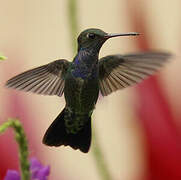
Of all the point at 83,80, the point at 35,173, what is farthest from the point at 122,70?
the point at 35,173

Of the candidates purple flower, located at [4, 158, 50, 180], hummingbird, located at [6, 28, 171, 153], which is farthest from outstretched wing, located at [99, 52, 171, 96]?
purple flower, located at [4, 158, 50, 180]

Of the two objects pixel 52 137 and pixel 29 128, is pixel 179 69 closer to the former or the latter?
pixel 29 128

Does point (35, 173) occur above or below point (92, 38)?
below

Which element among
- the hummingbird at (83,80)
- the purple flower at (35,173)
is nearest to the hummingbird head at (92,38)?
the hummingbird at (83,80)

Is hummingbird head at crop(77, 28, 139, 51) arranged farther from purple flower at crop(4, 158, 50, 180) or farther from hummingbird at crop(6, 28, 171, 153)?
purple flower at crop(4, 158, 50, 180)

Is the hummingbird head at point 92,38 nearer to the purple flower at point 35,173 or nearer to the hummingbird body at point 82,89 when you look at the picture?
the hummingbird body at point 82,89

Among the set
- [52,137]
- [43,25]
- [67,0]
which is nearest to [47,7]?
[43,25]

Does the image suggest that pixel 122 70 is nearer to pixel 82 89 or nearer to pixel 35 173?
pixel 82 89
